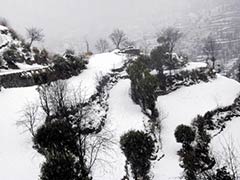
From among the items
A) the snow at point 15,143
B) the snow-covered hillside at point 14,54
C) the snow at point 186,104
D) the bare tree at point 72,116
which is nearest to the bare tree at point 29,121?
the snow at point 15,143

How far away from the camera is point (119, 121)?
143 feet

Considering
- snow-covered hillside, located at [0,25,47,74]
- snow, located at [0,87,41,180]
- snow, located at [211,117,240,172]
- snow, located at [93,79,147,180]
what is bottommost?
snow, located at [211,117,240,172]

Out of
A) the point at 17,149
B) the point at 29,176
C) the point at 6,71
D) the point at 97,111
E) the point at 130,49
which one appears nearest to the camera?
the point at 29,176

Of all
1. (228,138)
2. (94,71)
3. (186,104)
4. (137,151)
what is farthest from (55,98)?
(186,104)

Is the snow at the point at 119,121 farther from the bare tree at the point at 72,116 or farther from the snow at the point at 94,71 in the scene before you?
the snow at the point at 94,71

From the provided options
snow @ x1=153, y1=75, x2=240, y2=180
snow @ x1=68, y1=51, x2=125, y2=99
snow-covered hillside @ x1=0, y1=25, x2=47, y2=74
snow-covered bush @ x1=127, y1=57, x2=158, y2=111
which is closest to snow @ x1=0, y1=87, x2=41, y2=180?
snow @ x1=68, y1=51, x2=125, y2=99

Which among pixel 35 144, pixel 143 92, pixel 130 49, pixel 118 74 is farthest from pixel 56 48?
pixel 35 144

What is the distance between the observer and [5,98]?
3888 cm

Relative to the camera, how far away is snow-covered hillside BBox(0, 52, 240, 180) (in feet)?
96.1

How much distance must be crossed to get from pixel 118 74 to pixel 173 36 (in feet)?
81.1

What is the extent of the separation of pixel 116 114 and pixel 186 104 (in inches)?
519

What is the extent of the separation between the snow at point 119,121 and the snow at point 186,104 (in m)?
4.71

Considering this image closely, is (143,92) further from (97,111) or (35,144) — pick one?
(35,144)

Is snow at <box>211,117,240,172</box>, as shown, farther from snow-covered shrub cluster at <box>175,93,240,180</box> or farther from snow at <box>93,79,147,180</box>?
snow at <box>93,79,147,180</box>
